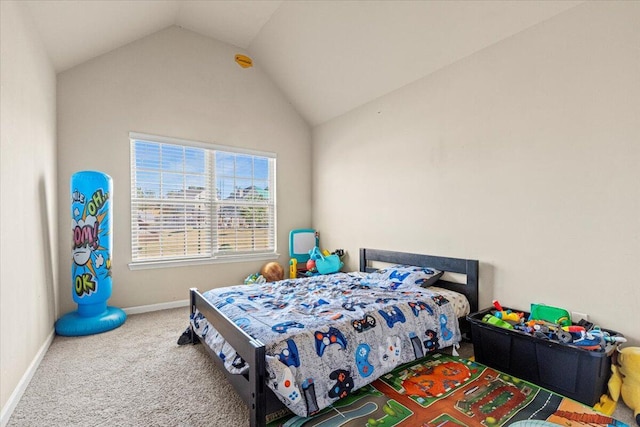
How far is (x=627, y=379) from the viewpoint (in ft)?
6.10

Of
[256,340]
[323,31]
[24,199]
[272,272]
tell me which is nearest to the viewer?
[256,340]

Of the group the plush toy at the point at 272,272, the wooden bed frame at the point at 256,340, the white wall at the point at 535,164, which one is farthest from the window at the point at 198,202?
the white wall at the point at 535,164

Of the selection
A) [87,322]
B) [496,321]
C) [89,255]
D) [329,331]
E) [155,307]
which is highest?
[89,255]

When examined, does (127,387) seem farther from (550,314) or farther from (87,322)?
(550,314)

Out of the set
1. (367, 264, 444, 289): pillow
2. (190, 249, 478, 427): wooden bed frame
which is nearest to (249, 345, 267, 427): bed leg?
(190, 249, 478, 427): wooden bed frame

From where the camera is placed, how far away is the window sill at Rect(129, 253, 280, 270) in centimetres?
374

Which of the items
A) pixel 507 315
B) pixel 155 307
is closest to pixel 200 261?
pixel 155 307

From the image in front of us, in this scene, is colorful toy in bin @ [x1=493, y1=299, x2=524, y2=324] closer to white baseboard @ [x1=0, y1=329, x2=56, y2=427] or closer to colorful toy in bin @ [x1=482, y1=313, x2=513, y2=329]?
colorful toy in bin @ [x1=482, y1=313, x2=513, y2=329]

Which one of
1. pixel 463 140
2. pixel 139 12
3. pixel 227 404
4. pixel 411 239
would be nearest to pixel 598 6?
pixel 463 140

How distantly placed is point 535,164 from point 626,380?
1.54 m

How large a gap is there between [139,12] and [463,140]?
11.7 ft

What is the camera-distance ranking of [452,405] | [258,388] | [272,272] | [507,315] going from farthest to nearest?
[272,272] → [507,315] → [452,405] → [258,388]

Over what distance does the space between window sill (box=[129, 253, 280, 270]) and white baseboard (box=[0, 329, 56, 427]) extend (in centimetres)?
114

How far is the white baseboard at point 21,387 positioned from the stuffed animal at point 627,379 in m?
3.57
